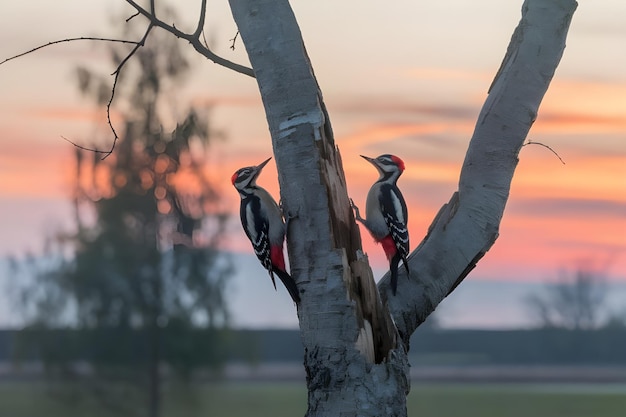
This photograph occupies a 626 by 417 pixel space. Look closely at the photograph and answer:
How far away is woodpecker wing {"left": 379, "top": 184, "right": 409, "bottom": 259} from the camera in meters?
6.81

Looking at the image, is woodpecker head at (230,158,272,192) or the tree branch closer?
the tree branch

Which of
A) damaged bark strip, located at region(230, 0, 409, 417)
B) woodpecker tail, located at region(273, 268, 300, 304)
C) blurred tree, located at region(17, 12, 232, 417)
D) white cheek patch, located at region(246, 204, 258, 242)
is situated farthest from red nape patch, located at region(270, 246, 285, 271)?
blurred tree, located at region(17, 12, 232, 417)

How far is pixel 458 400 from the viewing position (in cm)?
5462

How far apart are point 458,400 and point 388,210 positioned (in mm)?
48944

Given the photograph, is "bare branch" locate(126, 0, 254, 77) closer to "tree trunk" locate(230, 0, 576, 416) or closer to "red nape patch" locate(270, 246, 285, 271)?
"tree trunk" locate(230, 0, 576, 416)

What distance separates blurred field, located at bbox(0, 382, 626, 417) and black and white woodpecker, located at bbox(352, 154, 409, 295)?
29.4 m

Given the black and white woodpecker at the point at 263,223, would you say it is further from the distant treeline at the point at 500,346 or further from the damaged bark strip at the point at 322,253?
the distant treeline at the point at 500,346

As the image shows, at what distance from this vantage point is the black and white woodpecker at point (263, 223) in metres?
5.99

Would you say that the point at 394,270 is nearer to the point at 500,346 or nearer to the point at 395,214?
the point at 395,214

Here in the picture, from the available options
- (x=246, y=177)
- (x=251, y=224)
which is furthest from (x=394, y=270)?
(x=246, y=177)

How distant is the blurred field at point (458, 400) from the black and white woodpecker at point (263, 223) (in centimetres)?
2960

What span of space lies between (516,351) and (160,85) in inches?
2269

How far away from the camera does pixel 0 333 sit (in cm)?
6291

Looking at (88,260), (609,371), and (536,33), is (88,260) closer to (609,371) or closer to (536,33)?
(536,33)
